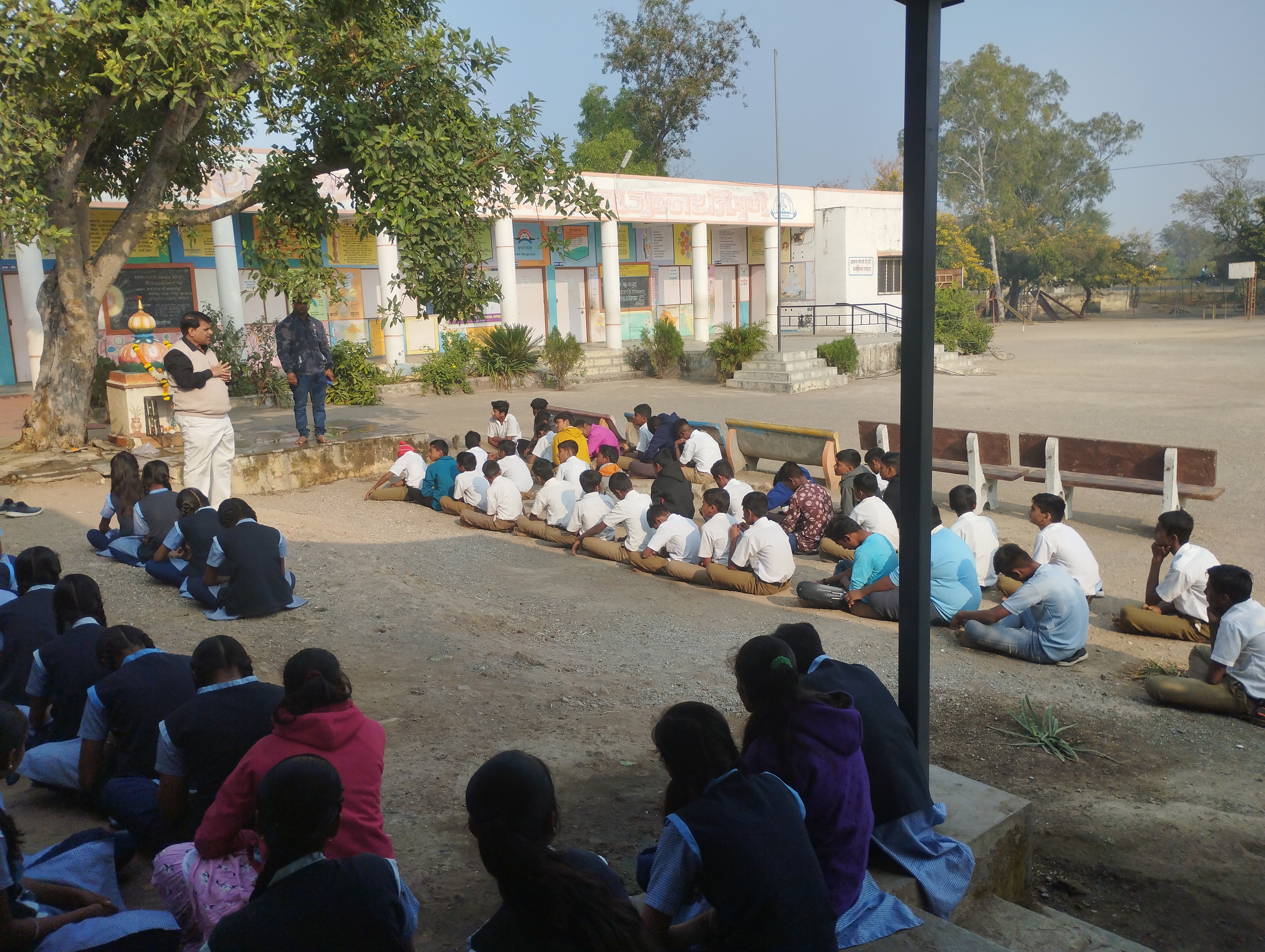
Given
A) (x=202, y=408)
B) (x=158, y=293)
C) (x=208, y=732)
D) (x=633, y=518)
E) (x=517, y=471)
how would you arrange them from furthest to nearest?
(x=158, y=293) → (x=517, y=471) → (x=633, y=518) → (x=202, y=408) → (x=208, y=732)

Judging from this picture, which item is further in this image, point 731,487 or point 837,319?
point 837,319

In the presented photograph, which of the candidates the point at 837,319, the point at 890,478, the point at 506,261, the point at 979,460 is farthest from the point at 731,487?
the point at 837,319

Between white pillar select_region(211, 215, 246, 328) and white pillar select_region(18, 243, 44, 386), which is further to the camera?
white pillar select_region(211, 215, 246, 328)

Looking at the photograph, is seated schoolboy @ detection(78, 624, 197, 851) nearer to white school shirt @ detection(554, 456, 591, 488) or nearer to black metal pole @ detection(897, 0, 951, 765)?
black metal pole @ detection(897, 0, 951, 765)

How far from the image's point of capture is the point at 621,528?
905 cm

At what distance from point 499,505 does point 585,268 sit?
59.0 feet

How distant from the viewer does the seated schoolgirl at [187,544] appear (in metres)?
6.39

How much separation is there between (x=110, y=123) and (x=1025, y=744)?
36.7ft

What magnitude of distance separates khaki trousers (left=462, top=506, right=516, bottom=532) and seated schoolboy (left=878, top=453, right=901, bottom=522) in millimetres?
3710

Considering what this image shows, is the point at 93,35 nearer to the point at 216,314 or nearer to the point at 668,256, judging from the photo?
the point at 216,314

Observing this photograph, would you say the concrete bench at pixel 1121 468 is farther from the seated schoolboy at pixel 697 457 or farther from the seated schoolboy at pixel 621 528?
the seated schoolboy at pixel 621 528

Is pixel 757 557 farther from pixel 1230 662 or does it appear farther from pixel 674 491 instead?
pixel 1230 662

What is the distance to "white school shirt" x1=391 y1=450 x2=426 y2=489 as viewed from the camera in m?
10.9

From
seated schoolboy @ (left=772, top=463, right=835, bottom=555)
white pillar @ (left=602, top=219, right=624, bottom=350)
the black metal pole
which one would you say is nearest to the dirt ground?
seated schoolboy @ (left=772, top=463, right=835, bottom=555)
